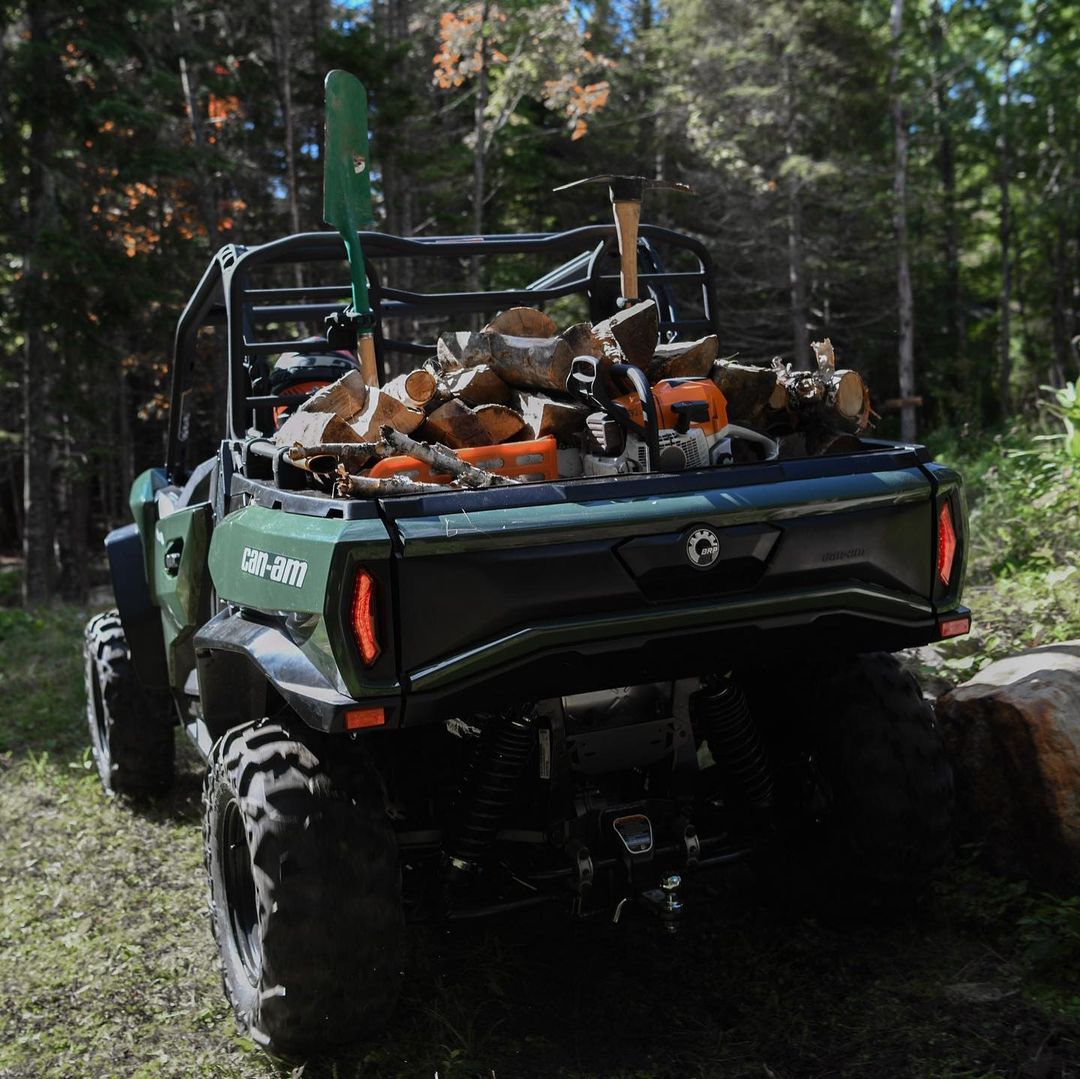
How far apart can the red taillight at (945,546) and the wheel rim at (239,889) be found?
6.75 ft

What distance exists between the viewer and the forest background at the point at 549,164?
14.2m

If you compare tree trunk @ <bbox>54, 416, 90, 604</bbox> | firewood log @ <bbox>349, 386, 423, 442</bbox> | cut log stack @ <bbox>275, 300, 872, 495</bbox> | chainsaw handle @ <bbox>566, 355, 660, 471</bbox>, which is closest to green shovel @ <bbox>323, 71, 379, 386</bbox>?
cut log stack @ <bbox>275, 300, 872, 495</bbox>

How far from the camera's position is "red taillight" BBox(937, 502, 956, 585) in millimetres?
3236

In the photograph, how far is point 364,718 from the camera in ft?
8.72

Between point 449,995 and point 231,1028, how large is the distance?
0.64 metres

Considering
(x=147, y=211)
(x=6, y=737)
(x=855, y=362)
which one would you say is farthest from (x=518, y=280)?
(x=6, y=737)

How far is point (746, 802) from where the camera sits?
3.57m

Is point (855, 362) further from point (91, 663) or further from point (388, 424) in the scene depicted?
point (388, 424)

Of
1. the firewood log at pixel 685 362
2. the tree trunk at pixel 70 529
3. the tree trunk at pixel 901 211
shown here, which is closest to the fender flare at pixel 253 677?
the firewood log at pixel 685 362

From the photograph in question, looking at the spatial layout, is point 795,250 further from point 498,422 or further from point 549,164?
point 498,422

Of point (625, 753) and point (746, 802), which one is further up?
point (625, 753)

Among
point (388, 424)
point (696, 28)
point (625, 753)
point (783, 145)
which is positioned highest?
point (696, 28)

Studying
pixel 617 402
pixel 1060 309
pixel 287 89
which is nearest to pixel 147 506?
pixel 617 402

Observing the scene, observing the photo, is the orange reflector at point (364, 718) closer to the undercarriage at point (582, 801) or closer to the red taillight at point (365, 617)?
the red taillight at point (365, 617)
